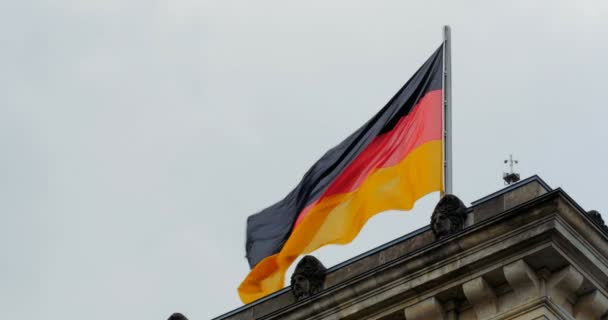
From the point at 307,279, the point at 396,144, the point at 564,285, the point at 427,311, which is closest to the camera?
the point at 564,285

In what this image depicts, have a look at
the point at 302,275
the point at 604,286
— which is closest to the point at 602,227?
the point at 604,286

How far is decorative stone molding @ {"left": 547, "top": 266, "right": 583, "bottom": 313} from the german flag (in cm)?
600

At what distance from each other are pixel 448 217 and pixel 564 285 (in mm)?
2729

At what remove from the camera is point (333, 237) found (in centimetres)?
4053

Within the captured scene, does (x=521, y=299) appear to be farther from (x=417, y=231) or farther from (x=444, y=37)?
(x=444, y=37)

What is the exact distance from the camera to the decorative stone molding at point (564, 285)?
1325 inches

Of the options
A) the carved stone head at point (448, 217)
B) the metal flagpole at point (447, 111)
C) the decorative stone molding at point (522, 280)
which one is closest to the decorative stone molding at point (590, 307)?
the decorative stone molding at point (522, 280)

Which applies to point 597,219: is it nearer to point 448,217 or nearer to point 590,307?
point 590,307

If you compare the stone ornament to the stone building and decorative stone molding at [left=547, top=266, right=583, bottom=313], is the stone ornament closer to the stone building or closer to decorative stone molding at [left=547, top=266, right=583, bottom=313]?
the stone building

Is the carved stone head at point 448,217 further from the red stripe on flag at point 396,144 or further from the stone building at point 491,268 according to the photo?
the red stripe on flag at point 396,144

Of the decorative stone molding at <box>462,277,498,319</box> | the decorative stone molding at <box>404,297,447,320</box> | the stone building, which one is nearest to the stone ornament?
the stone building

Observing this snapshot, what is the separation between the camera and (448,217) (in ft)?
116

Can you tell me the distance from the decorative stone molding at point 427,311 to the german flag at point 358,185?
16.7 feet

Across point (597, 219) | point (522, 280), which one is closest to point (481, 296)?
point (522, 280)
